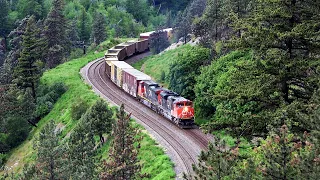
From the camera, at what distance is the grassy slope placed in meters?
35.5

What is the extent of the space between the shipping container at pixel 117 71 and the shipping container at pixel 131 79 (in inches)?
67.6

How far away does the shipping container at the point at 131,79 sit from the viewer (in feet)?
184

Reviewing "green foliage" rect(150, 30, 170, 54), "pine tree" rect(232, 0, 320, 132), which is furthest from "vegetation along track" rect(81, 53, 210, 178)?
"green foliage" rect(150, 30, 170, 54)

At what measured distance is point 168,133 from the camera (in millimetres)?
43094

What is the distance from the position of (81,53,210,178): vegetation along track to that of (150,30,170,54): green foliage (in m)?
28.7

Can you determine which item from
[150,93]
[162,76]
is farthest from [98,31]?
[150,93]

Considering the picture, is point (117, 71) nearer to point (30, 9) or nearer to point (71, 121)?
point (71, 121)

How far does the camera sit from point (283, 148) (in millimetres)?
16156

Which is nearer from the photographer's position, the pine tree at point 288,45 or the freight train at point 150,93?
the pine tree at point 288,45

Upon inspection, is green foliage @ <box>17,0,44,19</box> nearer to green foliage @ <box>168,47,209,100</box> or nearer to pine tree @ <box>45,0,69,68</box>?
pine tree @ <box>45,0,69,68</box>

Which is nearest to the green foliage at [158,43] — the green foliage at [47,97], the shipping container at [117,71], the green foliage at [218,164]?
the shipping container at [117,71]

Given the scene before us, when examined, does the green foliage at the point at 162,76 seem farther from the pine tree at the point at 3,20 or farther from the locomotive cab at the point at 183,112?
the pine tree at the point at 3,20

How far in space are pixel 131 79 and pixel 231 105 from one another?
1998 cm

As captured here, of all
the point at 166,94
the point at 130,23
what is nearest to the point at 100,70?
the point at 166,94
